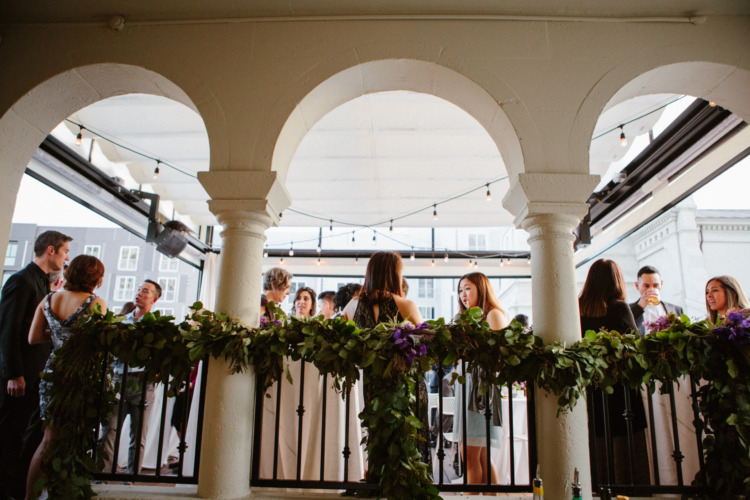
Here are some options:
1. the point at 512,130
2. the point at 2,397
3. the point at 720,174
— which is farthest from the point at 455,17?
the point at 2,397

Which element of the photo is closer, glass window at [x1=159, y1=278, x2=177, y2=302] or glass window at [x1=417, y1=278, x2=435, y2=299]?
glass window at [x1=159, y1=278, x2=177, y2=302]

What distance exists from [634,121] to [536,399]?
12.2 feet

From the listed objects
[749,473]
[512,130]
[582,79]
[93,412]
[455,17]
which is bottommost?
[749,473]

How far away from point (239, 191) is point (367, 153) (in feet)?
10.5

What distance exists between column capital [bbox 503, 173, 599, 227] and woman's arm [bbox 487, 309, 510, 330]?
0.87 m

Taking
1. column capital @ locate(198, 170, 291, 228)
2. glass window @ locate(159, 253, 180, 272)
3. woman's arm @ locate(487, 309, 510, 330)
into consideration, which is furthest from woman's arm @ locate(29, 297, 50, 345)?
glass window @ locate(159, 253, 180, 272)

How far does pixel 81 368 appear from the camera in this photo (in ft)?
7.98

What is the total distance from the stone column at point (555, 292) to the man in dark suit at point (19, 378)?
3.08 m

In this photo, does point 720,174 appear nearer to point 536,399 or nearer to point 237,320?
point 536,399

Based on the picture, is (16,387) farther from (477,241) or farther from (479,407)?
(477,241)

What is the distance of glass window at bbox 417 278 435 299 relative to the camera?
33.3 feet

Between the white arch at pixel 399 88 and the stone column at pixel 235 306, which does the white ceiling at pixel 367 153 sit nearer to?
the white arch at pixel 399 88

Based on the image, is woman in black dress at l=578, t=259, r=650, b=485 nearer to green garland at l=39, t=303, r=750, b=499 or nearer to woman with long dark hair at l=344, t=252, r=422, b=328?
green garland at l=39, t=303, r=750, b=499

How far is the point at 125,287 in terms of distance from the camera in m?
8.22
